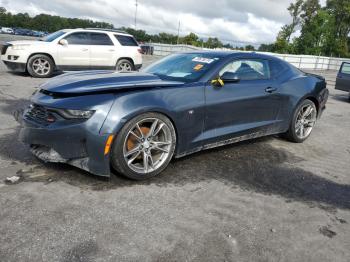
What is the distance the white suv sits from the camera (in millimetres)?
11086

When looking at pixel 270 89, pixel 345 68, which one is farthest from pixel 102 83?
pixel 345 68

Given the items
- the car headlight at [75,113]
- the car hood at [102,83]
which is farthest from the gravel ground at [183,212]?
the car hood at [102,83]

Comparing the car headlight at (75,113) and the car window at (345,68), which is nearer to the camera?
the car headlight at (75,113)

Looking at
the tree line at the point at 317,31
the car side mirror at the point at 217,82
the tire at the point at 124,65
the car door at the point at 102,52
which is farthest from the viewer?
the tree line at the point at 317,31

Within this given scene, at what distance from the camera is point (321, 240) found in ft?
9.49

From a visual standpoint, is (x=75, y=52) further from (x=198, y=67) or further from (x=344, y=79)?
(x=344, y=79)

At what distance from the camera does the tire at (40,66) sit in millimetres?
11148

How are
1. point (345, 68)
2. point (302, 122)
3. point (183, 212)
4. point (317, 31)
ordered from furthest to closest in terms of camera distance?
point (317, 31) < point (345, 68) < point (302, 122) < point (183, 212)

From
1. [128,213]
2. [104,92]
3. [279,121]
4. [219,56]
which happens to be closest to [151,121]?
[104,92]

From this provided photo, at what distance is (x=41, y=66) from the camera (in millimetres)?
11312

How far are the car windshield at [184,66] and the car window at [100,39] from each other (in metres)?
7.54

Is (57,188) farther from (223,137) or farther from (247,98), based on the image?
(247,98)

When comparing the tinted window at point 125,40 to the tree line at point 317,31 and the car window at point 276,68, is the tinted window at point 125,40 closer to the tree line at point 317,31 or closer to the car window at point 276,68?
the car window at point 276,68

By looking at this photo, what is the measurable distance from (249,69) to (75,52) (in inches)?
322
